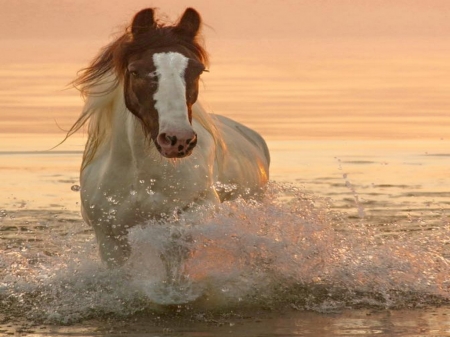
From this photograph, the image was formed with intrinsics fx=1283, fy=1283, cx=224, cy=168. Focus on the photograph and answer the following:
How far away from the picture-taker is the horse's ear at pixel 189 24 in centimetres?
724

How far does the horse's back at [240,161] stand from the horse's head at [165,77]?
119 centimetres

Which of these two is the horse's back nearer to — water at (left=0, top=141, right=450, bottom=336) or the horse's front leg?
water at (left=0, top=141, right=450, bottom=336)

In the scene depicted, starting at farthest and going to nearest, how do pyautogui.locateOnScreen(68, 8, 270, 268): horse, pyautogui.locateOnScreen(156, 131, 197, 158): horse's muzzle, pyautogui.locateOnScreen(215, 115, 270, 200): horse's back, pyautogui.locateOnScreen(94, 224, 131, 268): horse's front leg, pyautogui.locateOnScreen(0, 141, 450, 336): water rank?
pyautogui.locateOnScreen(215, 115, 270, 200): horse's back, pyautogui.locateOnScreen(94, 224, 131, 268): horse's front leg, pyautogui.locateOnScreen(0, 141, 450, 336): water, pyautogui.locateOnScreen(68, 8, 270, 268): horse, pyautogui.locateOnScreen(156, 131, 197, 158): horse's muzzle

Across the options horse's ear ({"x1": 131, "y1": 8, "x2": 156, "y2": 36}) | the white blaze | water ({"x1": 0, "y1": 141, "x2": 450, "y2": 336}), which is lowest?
water ({"x1": 0, "y1": 141, "x2": 450, "y2": 336})

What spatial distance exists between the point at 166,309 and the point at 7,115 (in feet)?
59.1

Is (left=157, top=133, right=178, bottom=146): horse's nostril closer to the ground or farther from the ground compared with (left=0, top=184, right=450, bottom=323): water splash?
farther from the ground

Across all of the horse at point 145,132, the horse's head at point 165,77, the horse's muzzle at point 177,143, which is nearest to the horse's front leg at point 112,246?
the horse at point 145,132

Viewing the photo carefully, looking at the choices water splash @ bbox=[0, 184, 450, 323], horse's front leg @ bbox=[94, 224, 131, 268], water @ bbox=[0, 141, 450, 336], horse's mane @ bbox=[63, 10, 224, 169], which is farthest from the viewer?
horse's front leg @ bbox=[94, 224, 131, 268]

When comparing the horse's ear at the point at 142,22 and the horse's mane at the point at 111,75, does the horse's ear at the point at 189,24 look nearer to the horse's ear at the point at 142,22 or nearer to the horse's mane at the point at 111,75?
the horse's mane at the point at 111,75

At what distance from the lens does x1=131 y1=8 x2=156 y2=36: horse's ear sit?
7156 mm

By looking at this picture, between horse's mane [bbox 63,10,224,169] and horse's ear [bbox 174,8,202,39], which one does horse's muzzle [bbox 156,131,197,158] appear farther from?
horse's ear [bbox 174,8,202,39]

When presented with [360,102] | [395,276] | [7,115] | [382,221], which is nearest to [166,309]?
[395,276]

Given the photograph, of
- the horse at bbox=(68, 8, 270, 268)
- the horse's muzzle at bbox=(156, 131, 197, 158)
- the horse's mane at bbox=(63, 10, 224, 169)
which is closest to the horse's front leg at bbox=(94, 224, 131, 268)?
the horse at bbox=(68, 8, 270, 268)

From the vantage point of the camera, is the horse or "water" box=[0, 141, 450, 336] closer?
the horse
